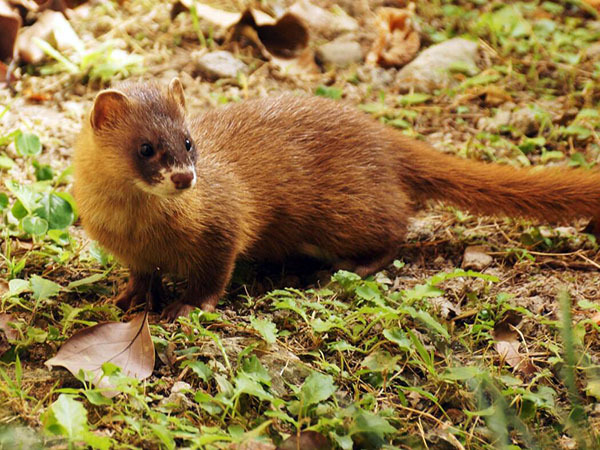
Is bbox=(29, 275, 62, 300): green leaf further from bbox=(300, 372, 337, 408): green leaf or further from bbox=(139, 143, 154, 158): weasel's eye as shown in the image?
bbox=(300, 372, 337, 408): green leaf

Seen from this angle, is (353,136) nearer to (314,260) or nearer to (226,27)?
A: (314,260)

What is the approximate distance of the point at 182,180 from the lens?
3.00 metres

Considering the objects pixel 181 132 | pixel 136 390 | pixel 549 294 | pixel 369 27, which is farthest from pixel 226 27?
pixel 136 390

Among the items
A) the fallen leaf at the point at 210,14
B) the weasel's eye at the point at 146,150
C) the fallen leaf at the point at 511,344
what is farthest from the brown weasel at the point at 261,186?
the fallen leaf at the point at 210,14

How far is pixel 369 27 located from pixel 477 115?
140 cm

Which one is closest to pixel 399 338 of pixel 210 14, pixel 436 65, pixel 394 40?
pixel 436 65

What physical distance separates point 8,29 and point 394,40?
Answer: 2787mm

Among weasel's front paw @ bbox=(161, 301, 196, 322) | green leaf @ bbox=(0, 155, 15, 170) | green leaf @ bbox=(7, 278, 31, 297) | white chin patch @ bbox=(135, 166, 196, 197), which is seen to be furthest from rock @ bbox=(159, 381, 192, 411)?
green leaf @ bbox=(0, 155, 15, 170)

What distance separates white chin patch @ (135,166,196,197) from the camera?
300cm

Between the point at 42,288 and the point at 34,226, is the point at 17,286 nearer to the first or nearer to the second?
the point at 42,288

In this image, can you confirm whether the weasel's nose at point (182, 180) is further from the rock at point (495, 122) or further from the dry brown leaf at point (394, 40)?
the dry brown leaf at point (394, 40)

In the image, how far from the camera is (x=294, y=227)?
3852 mm

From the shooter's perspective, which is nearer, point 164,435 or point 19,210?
point 164,435

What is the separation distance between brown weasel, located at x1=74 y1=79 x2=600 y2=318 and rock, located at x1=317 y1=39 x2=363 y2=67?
169cm
